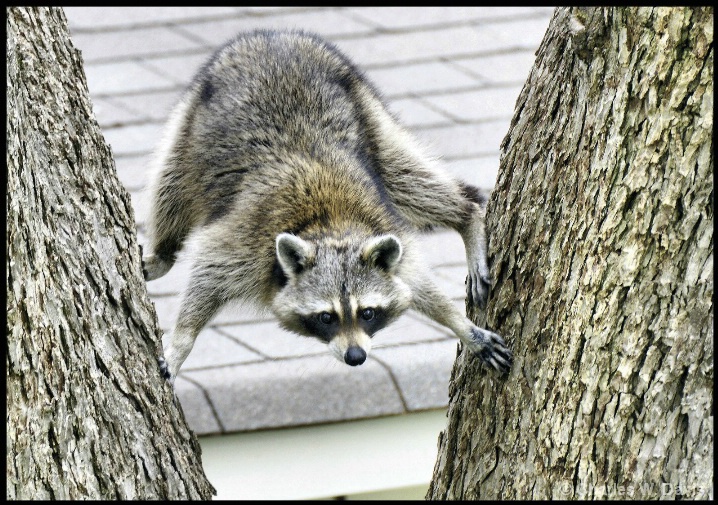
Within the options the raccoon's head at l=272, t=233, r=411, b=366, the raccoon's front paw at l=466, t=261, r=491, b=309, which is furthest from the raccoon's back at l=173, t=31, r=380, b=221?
the raccoon's front paw at l=466, t=261, r=491, b=309

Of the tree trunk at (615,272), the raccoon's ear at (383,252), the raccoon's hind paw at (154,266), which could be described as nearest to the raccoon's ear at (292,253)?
the raccoon's ear at (383,252)

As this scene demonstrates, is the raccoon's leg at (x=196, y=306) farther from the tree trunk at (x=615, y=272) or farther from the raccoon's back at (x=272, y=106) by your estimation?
the tree trunk at (x=615, y=272)

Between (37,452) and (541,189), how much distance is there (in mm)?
1460

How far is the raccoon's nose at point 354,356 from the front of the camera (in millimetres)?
4082

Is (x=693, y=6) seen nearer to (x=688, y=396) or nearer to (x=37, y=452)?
(x=688, y=396)

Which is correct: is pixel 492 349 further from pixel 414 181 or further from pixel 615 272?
pixel 414 181

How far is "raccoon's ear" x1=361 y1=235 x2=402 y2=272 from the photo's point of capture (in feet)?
13.6

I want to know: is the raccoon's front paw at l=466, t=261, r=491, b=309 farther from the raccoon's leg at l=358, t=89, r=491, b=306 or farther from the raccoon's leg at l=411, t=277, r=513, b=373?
the raccoon's leg at l=358, t=89, r=491, b=306

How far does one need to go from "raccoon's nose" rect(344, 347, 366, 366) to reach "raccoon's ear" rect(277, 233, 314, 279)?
1.22 feet

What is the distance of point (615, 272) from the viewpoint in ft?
8.91

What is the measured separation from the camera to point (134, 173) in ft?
20.8

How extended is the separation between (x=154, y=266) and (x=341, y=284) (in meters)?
1.04

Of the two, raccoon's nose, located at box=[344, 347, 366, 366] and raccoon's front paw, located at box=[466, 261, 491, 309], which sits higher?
raccoon's front paw, located at box=[466, 261, 491, 309]

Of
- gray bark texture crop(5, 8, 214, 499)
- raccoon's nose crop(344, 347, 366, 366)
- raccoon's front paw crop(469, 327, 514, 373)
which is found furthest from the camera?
raccoon's nose crop(344, 347, 366, 366)
